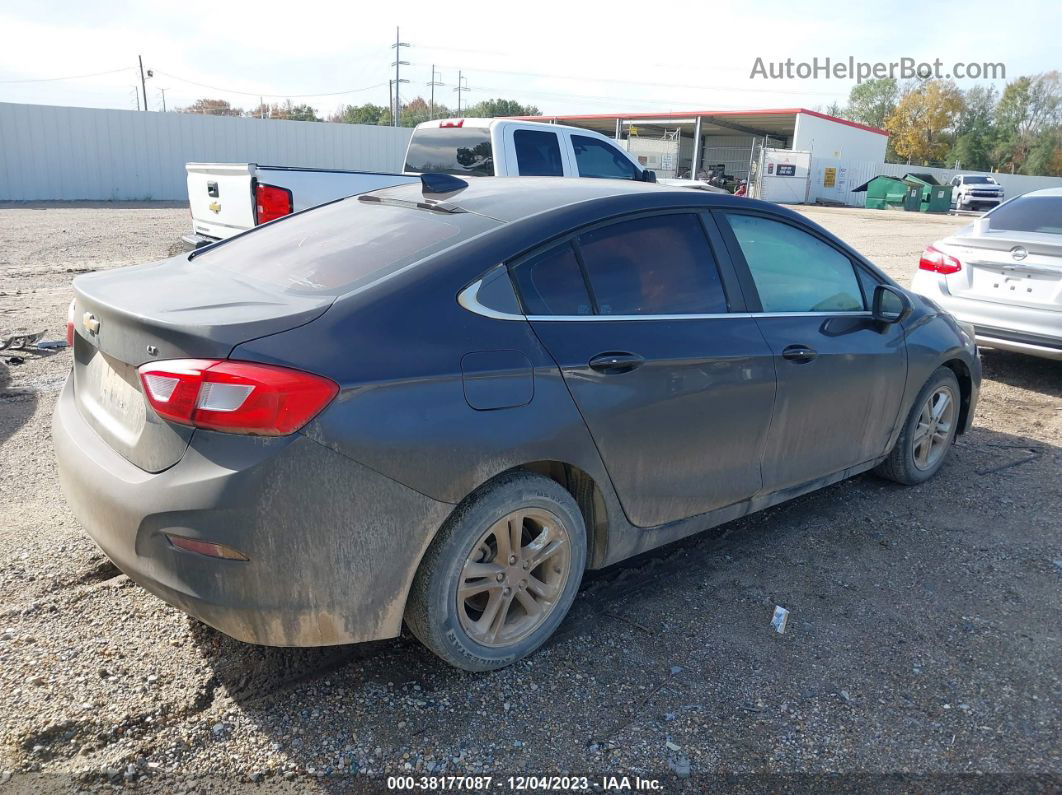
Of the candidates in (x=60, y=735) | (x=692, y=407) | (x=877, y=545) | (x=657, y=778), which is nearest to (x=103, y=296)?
(x=60, y=735)

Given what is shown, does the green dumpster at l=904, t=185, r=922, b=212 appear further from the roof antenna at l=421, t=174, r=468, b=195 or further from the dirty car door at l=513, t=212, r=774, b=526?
the roof antenna at l=421, t=174, r=468, b=195

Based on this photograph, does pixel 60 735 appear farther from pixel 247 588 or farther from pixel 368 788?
pixel 368 788

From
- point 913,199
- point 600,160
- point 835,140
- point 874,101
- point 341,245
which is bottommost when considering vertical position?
point 913,199

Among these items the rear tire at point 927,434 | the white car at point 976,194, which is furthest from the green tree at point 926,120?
the rear tire at point 927,434

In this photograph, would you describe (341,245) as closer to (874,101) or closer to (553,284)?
(553,284)

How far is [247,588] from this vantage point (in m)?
2.38

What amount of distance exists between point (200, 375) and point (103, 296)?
2.67 ft

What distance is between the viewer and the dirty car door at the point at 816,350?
3637mm

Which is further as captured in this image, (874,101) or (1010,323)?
(874,101)

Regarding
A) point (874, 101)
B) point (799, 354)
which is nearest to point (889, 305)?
point (799, 354)

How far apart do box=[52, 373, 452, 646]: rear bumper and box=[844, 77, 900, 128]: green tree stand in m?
92.3

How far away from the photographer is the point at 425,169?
9.79 m

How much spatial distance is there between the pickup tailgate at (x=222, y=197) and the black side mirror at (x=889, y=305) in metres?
5.63

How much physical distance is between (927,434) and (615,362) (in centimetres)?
275
